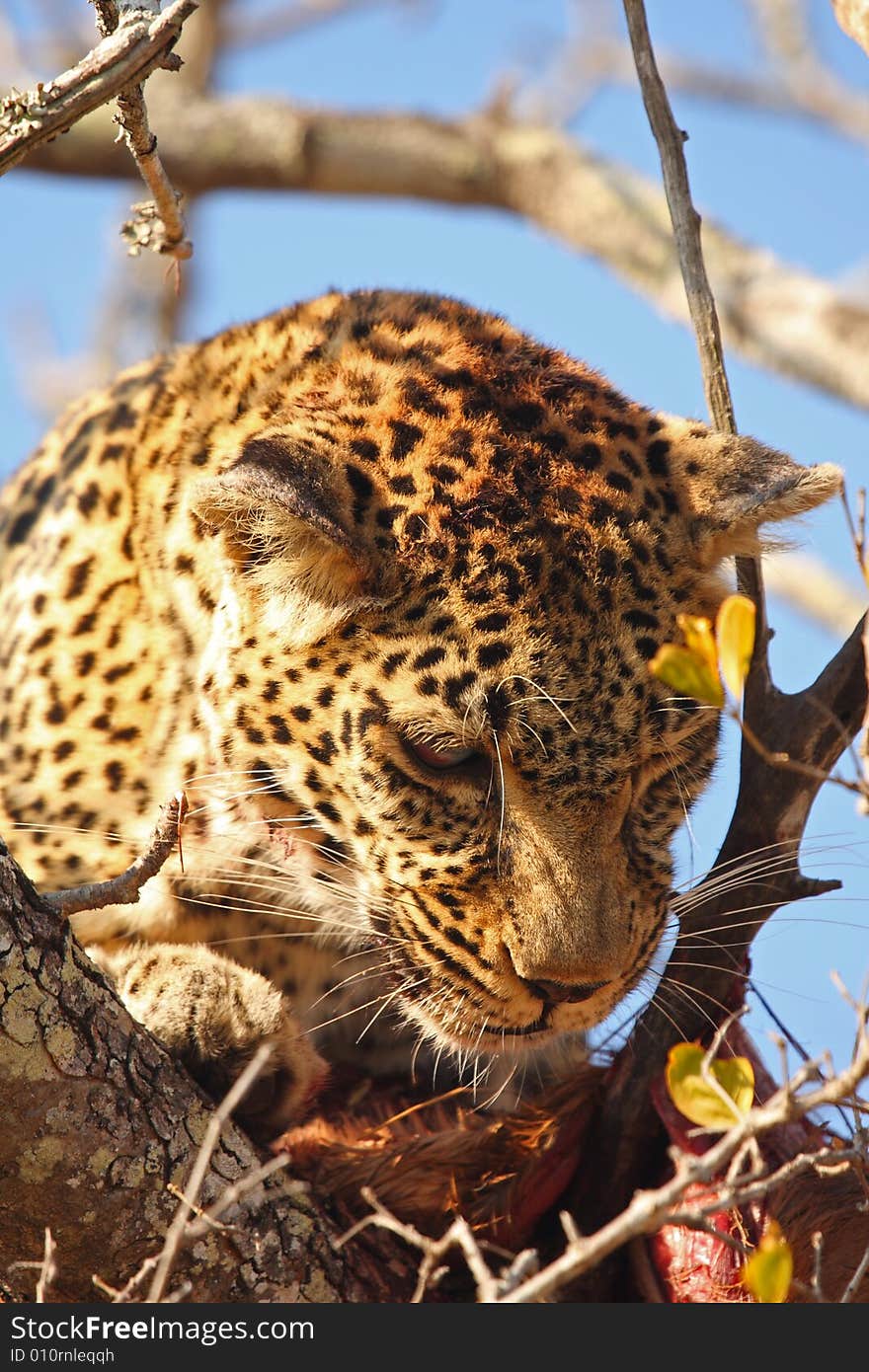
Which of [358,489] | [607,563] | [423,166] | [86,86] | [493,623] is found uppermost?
[423,166]

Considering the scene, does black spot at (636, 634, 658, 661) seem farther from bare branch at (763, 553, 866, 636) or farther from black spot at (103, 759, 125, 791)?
bare branch at (763, 553, 866, 636)

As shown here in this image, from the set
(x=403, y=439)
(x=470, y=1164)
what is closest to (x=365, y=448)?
(x=403, y=439)

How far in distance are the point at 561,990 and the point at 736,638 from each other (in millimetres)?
1957

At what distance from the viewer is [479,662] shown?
4.68 m

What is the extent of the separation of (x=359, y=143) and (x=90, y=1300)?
7300mm

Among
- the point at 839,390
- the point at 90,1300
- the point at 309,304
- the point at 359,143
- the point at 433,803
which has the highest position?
the point at 359,143

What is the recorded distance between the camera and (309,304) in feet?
20.2

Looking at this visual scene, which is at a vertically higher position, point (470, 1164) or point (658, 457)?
point (658, 457)

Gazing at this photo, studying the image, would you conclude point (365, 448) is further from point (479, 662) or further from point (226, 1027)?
point (226, 1027)

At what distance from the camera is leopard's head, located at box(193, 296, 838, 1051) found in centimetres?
469

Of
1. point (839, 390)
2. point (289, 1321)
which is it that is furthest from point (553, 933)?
point (839, 390)

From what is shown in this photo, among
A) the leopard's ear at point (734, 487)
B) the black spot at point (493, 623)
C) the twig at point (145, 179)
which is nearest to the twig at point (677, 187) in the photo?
the leopard's ear at point (734, 487)

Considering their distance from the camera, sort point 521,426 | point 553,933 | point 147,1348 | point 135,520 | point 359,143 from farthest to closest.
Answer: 1. point 359,143
2. point 135,520
3. point 521,426
4. point 553,933
5. point 147,1348

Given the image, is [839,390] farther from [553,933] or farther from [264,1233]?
[264,1233]
